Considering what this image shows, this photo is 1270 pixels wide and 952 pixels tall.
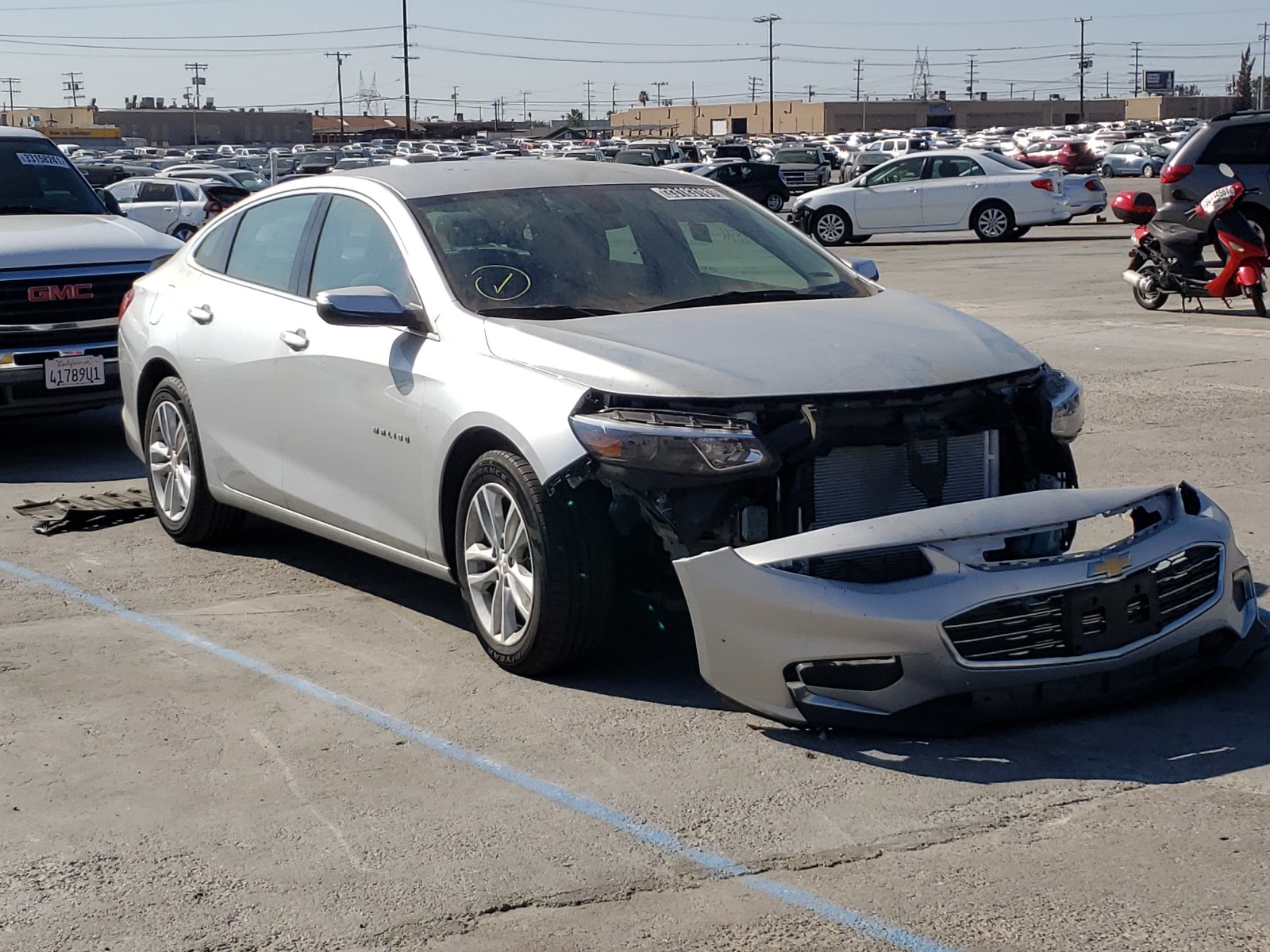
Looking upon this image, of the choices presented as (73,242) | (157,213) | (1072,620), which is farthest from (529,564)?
(157,213)

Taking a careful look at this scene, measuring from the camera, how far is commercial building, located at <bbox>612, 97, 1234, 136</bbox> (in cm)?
15488

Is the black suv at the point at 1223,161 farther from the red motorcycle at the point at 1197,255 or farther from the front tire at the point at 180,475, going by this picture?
the front tire at the point at 180,475

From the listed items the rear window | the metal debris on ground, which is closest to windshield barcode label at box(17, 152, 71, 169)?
the metal debris on ground

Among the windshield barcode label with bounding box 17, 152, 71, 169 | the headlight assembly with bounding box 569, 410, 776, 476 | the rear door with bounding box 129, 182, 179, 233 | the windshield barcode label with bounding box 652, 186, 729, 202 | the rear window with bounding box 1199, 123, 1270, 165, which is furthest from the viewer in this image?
the rear door with bounding box 129, 182, 179, 233

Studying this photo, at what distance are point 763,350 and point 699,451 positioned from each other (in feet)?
1.69

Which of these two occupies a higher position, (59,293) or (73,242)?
(73,242)

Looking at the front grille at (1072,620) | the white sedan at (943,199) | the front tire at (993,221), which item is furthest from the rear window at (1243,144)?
the front grille at (1072,620)

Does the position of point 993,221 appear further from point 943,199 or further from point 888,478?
point 888,478

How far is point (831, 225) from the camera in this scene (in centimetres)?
2955

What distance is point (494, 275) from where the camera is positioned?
19.1 ft

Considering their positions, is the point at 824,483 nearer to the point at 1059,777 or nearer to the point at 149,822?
the point at 1059,777

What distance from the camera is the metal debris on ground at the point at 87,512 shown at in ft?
26.1

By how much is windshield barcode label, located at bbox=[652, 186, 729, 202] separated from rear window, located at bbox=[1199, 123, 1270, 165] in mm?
12524

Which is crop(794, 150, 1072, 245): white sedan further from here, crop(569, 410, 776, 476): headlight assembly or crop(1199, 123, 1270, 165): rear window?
crop(569, 410, 776, 476): headlight assembly
